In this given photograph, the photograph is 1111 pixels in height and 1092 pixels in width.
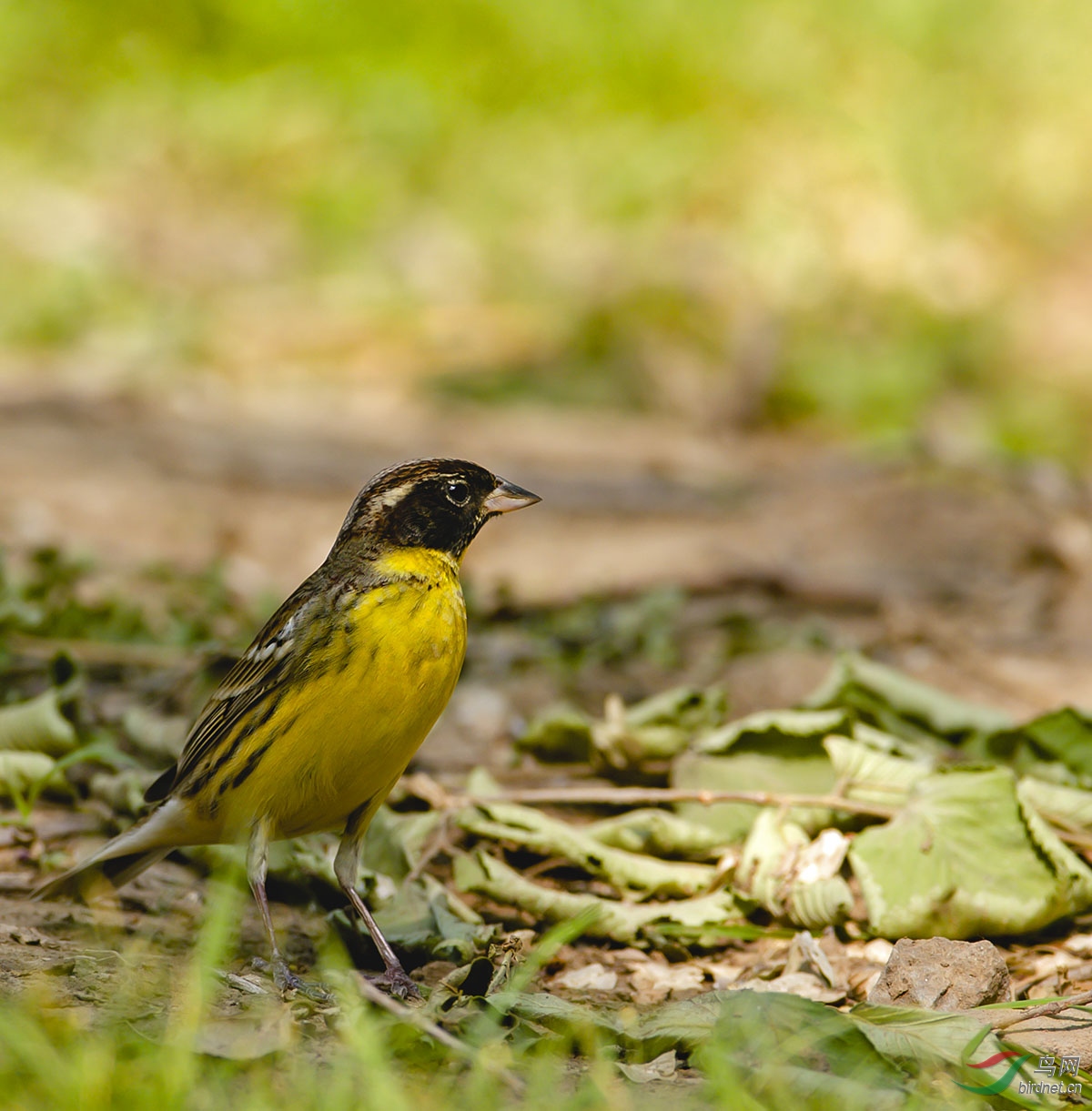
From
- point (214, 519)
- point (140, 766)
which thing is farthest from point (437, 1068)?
point (214, 519)

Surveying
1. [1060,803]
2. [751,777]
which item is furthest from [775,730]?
[1060,803]

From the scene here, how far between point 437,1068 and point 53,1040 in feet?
2.34

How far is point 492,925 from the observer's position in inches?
144

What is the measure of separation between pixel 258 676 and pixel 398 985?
33.2 inches

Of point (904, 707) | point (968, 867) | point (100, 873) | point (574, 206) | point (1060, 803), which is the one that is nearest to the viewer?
point (968, 867)

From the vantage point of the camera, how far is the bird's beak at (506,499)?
420 cm

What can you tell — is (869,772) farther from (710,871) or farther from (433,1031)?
(433,1031)

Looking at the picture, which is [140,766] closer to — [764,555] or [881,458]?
[764,555]

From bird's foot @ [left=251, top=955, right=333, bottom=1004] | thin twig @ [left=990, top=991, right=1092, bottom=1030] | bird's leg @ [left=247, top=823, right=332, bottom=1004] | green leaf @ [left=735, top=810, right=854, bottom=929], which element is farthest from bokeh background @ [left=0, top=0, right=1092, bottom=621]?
thin twig @ [left=990, top=991, right=1092, bottom=1030]

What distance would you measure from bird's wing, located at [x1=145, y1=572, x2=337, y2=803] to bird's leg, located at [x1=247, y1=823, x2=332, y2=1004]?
267 millimetres

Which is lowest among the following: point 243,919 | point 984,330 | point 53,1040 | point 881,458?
point 243,919

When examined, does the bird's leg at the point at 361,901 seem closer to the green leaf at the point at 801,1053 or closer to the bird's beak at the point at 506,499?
the green leaf at the point at 801,1053

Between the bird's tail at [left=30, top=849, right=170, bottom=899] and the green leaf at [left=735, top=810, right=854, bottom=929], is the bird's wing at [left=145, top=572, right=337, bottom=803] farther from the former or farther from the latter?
the green leaf at [left=735, top=810, right=854, bottom=929]

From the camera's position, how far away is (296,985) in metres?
3.30
